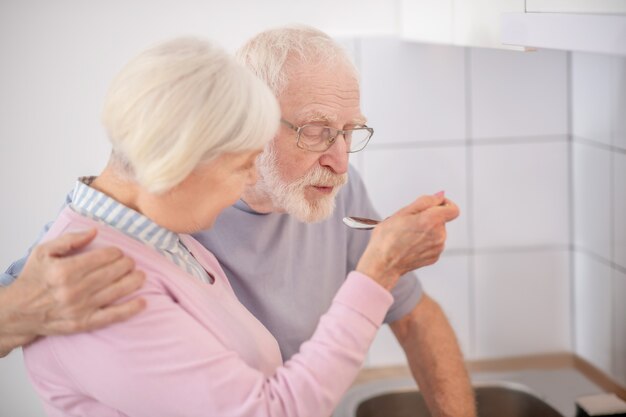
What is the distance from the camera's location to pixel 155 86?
0.85m

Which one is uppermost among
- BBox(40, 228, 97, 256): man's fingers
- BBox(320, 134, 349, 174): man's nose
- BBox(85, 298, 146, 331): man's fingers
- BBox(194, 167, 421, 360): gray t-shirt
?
BBox(320, 134, 349, 174): man's nose

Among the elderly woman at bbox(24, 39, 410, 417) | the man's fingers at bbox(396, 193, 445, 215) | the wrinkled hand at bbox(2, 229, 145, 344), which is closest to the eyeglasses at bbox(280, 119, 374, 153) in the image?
the man's fingers at bbox(396, 193, 445, 215)

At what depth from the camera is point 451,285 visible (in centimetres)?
193

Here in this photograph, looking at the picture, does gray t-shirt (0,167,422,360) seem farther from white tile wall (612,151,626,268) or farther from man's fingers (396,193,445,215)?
white tile wall (612,151,626,268)

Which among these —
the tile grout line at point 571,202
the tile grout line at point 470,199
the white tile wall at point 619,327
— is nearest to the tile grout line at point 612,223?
the white tile wall at point 619,327

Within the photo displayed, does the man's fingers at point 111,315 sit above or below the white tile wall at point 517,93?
below

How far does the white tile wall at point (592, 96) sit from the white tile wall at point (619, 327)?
30 cm

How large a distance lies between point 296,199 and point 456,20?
17.9 inches

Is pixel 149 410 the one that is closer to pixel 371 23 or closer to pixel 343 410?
pixel 343 410

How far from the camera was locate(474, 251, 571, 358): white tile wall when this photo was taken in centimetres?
194

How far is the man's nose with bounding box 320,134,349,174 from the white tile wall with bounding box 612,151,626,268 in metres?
0.68

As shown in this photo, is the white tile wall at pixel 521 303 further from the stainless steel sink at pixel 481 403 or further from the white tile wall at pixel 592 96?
the white tile wall at pixel 592 96

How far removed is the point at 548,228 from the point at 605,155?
26 centimetres

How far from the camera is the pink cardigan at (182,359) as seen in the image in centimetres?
86
